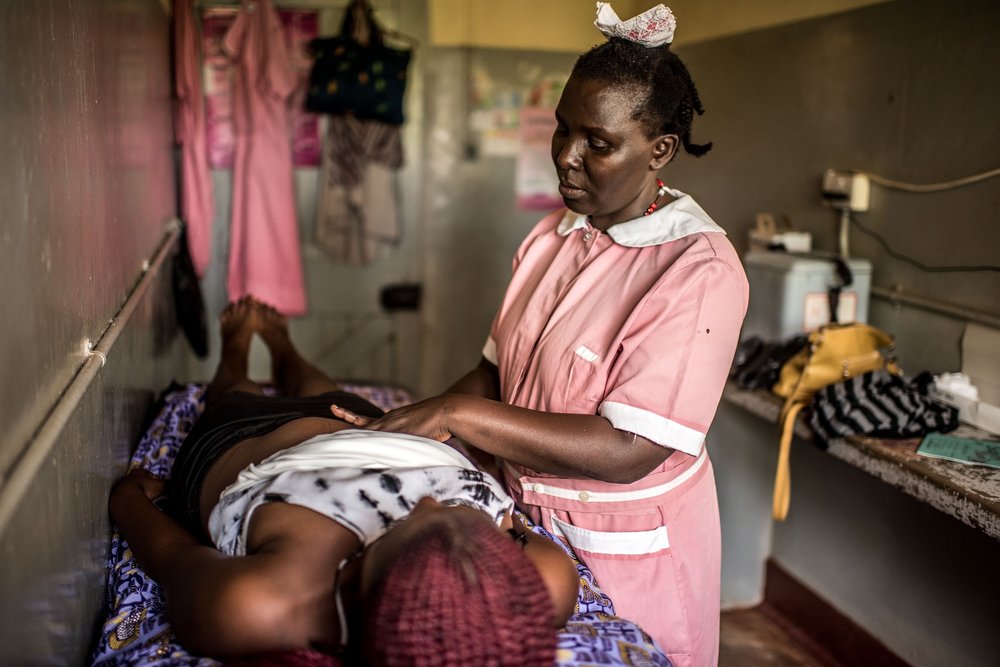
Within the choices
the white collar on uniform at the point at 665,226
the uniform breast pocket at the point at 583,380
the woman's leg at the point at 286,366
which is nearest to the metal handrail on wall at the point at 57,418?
the woman's leg at the point at 286,366

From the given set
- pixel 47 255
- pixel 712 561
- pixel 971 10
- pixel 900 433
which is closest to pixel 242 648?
pixel 47 255

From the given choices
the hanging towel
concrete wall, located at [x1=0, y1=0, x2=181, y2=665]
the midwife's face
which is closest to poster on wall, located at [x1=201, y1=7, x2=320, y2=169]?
the hanging towel

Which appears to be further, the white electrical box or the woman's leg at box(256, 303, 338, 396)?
the white electrical box

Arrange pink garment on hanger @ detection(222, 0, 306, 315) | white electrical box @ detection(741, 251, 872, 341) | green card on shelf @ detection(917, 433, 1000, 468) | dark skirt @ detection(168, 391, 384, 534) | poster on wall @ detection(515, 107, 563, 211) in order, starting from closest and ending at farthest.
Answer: dark skirt @ detection(168, 391, 384, 534)
green card on shelf @ detection(917, 433, 1000, 468)
white electrical box @ detection(741, 251, 872, 341)
pink garment on hanger @ detection(222, 0, 306, 315)
poster on wall @ detection(515, 107, 563, 211)

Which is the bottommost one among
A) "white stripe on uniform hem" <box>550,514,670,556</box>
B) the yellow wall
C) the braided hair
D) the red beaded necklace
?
"white stripe on uniform hem" <box>550,514,670,556</box>

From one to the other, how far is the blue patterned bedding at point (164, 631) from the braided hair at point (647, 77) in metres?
0.81

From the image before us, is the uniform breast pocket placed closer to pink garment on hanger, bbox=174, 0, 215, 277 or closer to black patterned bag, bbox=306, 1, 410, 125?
black patterned bag, bbox=306, 1, 410, 125

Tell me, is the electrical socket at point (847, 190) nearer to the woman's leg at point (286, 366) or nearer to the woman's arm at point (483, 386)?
the woman's arm at point (483, 386)

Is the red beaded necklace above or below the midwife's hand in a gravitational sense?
above

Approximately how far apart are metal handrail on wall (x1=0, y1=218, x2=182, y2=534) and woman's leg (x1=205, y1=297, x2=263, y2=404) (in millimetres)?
412

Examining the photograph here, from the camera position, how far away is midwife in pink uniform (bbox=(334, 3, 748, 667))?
150cm

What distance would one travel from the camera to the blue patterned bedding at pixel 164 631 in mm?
1285

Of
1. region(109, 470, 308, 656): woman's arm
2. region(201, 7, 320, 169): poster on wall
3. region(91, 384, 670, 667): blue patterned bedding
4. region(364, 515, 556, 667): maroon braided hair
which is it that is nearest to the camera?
region(364, 515, 556, 667): maroon braided hair

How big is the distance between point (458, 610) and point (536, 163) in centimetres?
396
